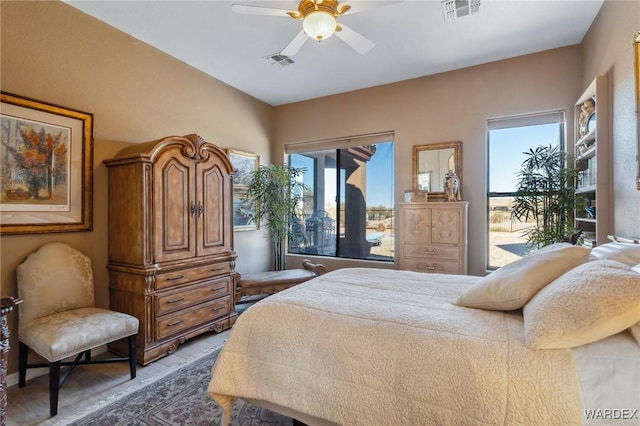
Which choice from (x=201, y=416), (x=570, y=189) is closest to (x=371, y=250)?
(x=570, y=189)

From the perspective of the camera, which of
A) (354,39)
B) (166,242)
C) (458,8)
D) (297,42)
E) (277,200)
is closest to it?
(354,39)

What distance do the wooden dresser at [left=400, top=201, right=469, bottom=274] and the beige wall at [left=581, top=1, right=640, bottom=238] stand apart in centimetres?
130

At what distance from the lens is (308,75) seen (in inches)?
159

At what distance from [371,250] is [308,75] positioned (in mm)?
2579

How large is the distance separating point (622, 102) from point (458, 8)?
1.44 metres

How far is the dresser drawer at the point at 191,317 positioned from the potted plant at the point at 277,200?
1.37 meters

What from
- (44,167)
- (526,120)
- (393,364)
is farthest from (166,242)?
(526,120)

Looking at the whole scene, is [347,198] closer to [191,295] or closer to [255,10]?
[191,295]

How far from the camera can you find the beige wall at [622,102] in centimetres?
206

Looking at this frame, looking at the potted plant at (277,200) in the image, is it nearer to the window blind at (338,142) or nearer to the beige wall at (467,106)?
the window blind at (338,142)

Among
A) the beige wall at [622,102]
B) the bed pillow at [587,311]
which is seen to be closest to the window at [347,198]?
the beige wall at [622,102]

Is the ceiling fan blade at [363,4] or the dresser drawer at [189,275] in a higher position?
the ceiling fan blade at [363,4]

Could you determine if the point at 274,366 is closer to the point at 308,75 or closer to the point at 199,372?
the point at 199,372

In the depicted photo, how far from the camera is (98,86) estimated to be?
290 centimetres
